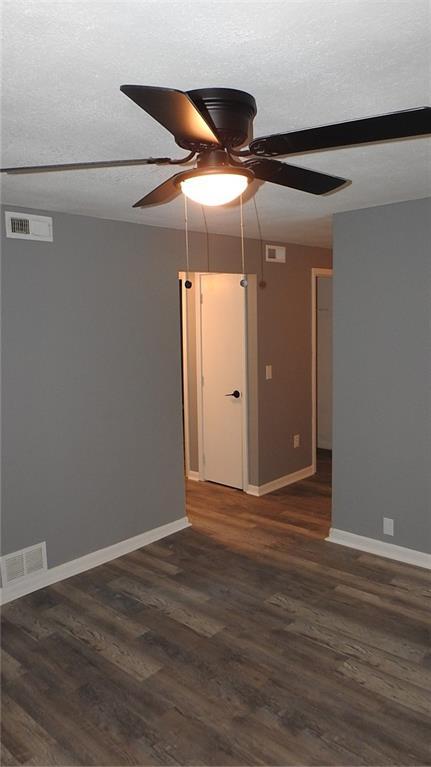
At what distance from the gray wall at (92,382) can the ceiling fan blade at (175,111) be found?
2.25 meters

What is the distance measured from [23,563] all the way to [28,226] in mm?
2179

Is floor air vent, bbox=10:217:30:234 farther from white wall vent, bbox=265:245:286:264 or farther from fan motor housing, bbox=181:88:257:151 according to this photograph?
white wall vent, bbox=265:245:286:264

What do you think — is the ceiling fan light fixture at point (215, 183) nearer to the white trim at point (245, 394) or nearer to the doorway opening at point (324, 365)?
the white trim at point (245, 394)

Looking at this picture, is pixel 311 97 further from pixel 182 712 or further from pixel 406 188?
pixel 182 712

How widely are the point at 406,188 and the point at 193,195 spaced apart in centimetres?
201

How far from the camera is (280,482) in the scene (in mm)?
5699

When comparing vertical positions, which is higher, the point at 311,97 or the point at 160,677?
the point at 311,97

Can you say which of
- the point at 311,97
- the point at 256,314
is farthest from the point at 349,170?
the point at 256,314

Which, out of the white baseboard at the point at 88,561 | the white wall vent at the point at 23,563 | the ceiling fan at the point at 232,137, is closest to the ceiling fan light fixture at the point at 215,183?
the ceiling fan at the point at 232,137

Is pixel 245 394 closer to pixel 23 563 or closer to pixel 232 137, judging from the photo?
pixel 23 563

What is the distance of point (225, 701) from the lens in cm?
256

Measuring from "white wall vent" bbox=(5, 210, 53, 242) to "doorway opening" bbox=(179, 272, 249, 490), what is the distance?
195 centimetres

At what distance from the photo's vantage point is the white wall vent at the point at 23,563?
138 inches

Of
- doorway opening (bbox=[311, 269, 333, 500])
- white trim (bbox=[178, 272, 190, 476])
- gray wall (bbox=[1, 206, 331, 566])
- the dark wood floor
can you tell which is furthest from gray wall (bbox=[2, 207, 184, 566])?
doorway opening (bbox=[311, 269, 333, 500])
